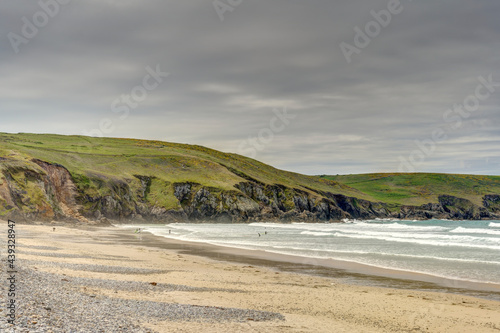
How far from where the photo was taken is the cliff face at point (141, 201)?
2613 inches

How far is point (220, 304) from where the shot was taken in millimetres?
13828

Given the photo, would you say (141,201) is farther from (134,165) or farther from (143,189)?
(134,165)

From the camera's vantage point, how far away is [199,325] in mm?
10820

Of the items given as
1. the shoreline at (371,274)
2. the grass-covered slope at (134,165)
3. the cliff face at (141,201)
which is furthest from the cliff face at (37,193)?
the shoreline at (371,274)

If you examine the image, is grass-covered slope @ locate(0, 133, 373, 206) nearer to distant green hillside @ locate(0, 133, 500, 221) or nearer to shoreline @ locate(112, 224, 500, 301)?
distant green hillside @ locate(0, 133, 500, 221)

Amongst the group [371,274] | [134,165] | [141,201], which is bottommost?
[371,274]

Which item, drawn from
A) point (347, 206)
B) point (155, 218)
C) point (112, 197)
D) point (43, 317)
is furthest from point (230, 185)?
point (43, 317)

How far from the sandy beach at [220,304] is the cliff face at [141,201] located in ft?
162

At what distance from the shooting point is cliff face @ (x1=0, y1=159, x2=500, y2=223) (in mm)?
66375

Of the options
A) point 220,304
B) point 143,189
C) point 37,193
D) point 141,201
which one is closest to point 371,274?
point 220,304

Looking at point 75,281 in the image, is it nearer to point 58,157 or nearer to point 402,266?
point 402,266

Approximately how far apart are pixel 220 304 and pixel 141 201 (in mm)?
98257

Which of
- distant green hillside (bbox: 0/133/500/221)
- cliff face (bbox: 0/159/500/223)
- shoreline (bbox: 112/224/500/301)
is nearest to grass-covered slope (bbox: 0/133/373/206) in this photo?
distant green hillside (bbox: 0/133/500/221)

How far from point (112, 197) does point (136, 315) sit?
8814cm
